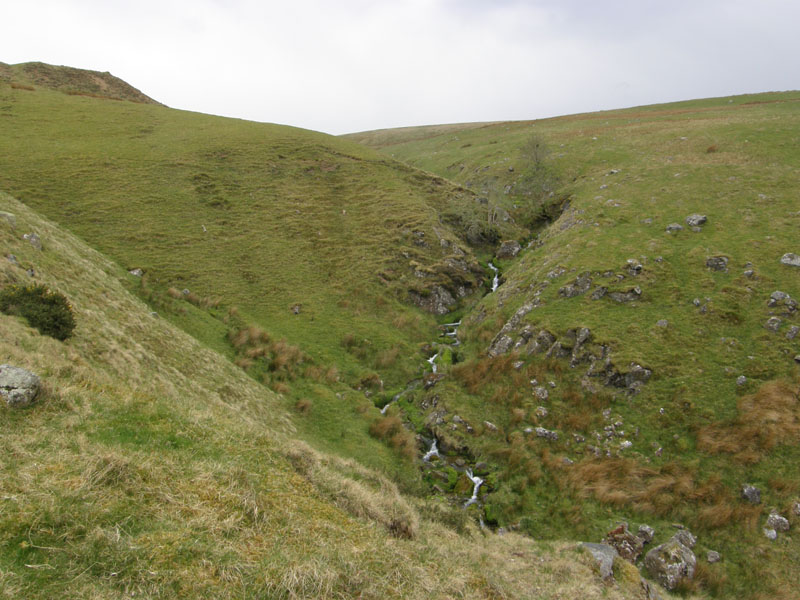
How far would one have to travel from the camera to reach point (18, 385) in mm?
9562

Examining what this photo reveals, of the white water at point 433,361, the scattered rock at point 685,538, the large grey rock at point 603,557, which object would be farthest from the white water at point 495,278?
the large grey rock at point 603,557

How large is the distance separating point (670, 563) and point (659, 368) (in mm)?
10346

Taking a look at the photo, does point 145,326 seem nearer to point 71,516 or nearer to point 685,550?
point 71,516

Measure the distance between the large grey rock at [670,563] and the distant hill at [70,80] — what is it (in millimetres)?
91496

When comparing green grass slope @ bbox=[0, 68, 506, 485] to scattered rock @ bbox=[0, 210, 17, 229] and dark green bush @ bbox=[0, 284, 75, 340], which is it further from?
dark green bush @ bbox=[0, 284, 75, 340]

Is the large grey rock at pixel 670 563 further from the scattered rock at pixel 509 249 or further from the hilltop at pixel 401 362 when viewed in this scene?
the scattered rock at pixel 509 249

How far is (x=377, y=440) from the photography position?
22.5m

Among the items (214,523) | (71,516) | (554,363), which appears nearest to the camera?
(71,516)

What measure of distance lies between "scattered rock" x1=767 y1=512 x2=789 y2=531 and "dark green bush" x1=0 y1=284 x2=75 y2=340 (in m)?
26.2

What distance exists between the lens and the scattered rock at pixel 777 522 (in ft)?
50.1

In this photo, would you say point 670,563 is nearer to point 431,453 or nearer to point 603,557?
point 603,557

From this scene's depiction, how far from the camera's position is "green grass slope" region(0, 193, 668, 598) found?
6.63 metres

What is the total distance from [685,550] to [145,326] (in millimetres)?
24485

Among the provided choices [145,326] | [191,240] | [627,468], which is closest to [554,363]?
[627,468]
